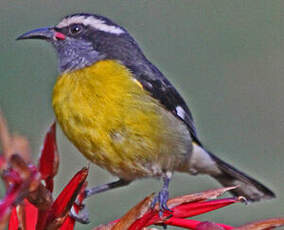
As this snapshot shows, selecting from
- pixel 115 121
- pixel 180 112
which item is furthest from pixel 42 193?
pixel 180 112

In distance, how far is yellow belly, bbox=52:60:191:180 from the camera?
9.96 feet

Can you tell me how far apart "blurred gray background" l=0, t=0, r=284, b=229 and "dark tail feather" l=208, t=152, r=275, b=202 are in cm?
9

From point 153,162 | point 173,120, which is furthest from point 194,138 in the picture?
point 153,162

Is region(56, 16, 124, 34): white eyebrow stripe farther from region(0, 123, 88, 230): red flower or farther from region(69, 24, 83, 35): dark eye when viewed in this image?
region(0, 123, 88, 230): red flower

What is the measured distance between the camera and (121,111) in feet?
10.3

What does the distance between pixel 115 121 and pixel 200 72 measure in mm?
2934

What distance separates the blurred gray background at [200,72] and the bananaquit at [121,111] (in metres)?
0.17

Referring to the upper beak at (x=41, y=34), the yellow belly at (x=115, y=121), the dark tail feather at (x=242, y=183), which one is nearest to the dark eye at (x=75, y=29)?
the upper beak at (x=41, y=34)

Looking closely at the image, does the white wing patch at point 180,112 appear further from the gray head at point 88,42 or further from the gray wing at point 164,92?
the gray head at point 88,42

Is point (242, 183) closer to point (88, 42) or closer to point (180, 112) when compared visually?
point (180, 112)

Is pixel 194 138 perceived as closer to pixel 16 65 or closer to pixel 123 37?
pixel 123 37

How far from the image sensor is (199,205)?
6.55 ft

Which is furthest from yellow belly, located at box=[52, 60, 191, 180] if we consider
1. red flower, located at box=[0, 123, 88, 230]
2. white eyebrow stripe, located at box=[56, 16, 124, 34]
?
red flower, located at box=[0, 123, 88, 230]

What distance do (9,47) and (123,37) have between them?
1.84 metres
